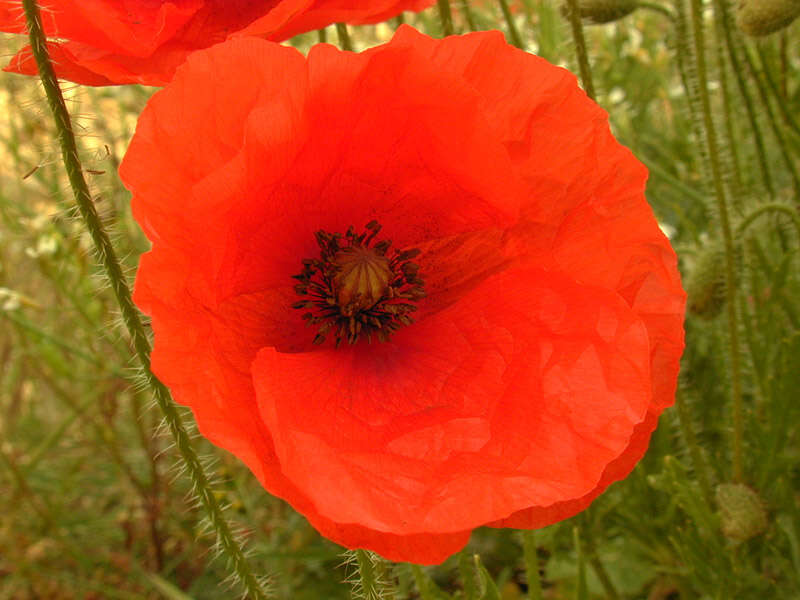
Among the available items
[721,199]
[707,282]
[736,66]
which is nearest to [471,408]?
[721,199]

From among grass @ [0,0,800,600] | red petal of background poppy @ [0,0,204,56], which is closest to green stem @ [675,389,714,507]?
grass @ [0,0,800,600]

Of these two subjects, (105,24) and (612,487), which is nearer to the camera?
(105,24)

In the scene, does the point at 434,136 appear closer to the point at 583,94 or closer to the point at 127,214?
the point at 583,94

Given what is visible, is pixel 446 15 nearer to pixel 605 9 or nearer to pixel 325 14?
pixel 325 14

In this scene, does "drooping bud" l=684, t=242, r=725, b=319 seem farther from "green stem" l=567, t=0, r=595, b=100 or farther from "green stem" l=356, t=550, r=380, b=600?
"green stem" l=356, t=550, r=380, b=600

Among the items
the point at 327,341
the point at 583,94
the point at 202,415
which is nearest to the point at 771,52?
the point at 583,94

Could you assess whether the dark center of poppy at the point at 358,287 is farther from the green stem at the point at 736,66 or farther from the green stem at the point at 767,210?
→ the green stem at the point at 736,66

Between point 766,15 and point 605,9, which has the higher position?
point 605,9
